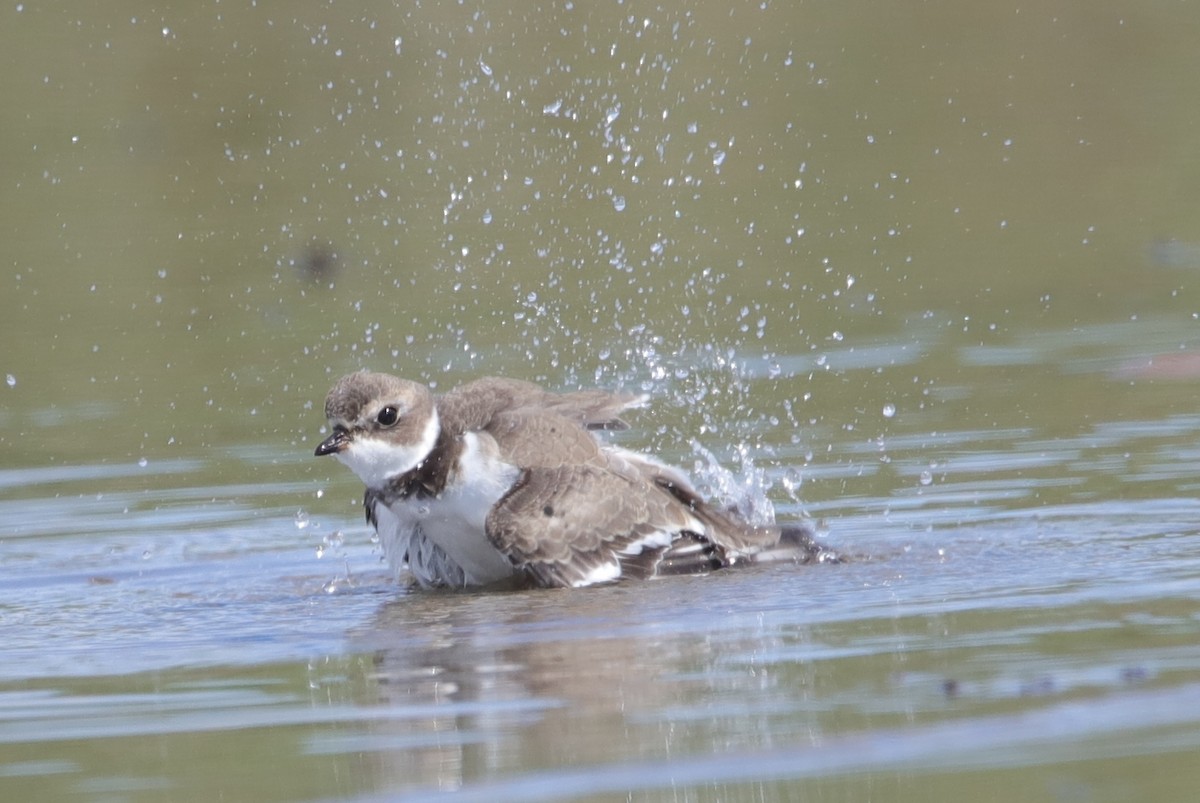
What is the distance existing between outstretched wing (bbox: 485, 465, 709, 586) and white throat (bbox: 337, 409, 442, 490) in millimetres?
398

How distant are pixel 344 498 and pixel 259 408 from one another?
5.34 ft

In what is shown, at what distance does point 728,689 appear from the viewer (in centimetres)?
644

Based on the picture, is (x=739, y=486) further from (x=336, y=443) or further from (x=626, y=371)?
(x=626, y=371)

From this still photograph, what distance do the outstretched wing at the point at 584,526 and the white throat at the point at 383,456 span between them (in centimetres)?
40

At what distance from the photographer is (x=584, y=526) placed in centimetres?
870

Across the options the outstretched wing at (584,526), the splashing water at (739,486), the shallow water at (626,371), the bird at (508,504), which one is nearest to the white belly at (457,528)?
the bird at (508,504)

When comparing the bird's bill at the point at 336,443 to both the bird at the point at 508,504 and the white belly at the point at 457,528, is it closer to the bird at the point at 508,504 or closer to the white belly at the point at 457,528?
the bird at the point at 508,504

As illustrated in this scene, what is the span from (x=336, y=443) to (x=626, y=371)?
3.63 m

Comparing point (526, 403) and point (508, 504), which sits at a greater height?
point (526, 403)

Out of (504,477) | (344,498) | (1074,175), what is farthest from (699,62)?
(504,477)

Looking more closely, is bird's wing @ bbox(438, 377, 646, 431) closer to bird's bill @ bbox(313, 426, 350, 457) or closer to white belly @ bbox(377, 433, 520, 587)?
white belly @ bbox(377, 433, 520, 587)

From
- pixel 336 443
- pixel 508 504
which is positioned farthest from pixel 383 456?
pixel 508 504

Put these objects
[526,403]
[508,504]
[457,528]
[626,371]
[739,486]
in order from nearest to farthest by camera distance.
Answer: [508,504] → [457,528] → [526,403] → [739,486] → [626,371]

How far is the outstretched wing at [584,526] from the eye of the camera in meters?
8.58
